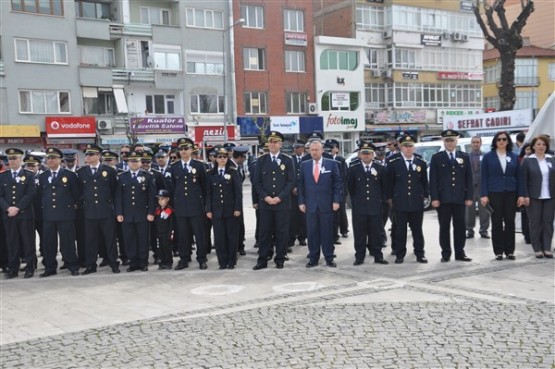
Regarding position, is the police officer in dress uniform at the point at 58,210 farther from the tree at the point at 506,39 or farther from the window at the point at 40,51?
the window at the point at 40,51

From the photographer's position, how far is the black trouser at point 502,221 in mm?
9414

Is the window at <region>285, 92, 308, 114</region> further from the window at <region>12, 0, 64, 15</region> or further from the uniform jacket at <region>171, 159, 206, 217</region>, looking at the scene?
the uniform jacket at <region>171, 159, 206, 217</region>

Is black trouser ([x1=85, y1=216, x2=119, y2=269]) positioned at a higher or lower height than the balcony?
lower

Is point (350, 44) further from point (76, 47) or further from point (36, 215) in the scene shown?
point (36, 215)

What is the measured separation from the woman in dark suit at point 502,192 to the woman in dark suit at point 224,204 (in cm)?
396

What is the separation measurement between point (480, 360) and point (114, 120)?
33.6 metres

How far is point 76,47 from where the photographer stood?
34938mm

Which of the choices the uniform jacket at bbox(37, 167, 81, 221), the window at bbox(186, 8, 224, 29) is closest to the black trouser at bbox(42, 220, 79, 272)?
the uniform jacket at bbox(37, 167, 81, 221)

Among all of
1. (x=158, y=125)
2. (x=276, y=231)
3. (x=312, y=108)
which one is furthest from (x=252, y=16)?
(x=276, y=231)

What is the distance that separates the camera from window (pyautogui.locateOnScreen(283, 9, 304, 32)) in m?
43.3

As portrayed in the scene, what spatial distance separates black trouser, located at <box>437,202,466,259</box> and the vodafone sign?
94.7ft

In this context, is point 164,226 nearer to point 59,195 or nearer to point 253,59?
point 59,195

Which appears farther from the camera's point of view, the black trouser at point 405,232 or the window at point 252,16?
the window at point 252,16

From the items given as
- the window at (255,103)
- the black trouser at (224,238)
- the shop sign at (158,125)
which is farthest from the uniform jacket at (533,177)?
the window at (255,103)
